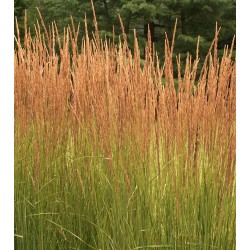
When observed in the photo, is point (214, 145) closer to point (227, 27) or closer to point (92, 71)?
point (92, 71)

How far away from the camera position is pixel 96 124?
96.0 inches

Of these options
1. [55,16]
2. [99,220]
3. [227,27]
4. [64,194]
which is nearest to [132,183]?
[99,220]

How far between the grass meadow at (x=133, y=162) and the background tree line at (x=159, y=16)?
4708mm

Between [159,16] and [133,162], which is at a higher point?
[159,16]

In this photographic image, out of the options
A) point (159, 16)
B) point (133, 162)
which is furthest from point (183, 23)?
point (133, 162)

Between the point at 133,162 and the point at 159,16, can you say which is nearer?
the point at 133,162

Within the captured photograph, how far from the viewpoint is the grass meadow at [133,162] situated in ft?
7.15

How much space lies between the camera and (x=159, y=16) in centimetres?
757

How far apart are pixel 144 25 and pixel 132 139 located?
18.7 feet

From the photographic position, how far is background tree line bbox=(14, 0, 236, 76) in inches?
286

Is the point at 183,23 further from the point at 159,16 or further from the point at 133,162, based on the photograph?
the point at 133,162

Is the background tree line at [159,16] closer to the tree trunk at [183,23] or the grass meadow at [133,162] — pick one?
the tree trunk at [183,23]

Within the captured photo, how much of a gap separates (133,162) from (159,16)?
568cm

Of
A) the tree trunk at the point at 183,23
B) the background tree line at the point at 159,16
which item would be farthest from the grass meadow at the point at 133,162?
the tree trunk at the point at 183,23
